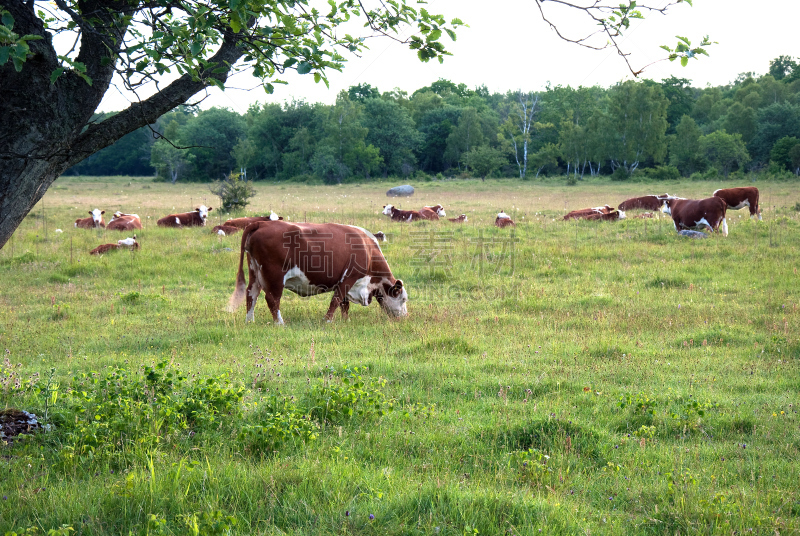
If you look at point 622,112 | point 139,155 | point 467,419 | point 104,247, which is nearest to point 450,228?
point 104,247

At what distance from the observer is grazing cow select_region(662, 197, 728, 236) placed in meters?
17.1

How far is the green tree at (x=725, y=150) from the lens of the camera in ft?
169

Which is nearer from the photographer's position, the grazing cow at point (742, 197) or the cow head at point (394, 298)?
the cow head at point (394, 298)

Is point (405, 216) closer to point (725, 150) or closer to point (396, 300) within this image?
point (396, 300)

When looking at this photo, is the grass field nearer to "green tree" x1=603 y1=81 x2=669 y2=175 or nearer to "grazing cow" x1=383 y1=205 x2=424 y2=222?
"grazing cow" x1=383 y1=205 x2=424 y2=222

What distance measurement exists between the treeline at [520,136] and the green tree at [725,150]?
113 millimetres

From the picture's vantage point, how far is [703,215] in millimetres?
17156

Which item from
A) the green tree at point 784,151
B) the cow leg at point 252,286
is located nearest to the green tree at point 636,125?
the green tree at point 784,151

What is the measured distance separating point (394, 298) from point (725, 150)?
5229cm

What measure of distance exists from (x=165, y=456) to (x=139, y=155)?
101734 mm

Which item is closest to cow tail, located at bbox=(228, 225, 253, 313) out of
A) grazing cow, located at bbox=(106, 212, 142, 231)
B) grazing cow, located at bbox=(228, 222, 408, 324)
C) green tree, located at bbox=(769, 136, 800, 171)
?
grazing cow, located at bbox=(228, 222, 408, 324)

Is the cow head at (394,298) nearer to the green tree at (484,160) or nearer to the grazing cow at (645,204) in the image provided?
the grazing cow at (645,204)

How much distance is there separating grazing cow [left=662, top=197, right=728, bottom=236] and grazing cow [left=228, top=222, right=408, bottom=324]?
37.7 ft

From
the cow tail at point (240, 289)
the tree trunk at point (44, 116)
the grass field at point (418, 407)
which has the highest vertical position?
the tree trunk at point (44, 116)
